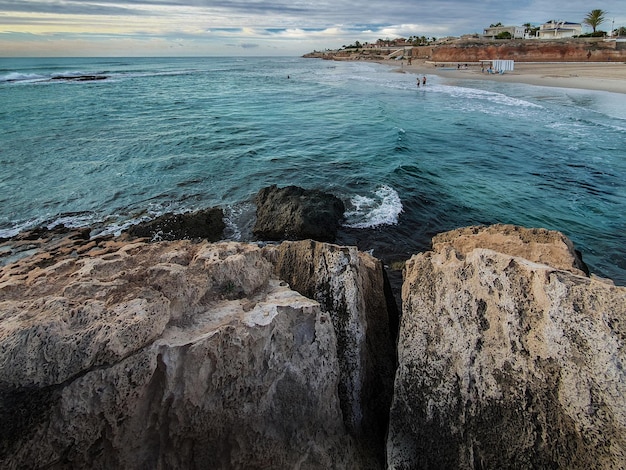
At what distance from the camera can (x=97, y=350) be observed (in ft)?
10.8

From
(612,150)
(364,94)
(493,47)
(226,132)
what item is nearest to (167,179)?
(226,132)

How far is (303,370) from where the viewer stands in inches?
153

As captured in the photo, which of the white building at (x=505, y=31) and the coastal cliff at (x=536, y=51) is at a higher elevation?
the white building at (x=505, y=31)

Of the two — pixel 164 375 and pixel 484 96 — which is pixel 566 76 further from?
pixel 164 375

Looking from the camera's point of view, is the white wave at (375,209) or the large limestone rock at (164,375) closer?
the large limestone rock at (164,375)

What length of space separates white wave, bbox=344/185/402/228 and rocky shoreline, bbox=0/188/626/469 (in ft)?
20.5

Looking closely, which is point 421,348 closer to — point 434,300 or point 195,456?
point 434,300

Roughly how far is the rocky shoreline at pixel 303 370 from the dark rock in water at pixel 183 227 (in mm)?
4920

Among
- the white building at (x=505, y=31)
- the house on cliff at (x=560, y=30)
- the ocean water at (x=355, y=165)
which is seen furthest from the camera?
the white building at (x=505, y=31)

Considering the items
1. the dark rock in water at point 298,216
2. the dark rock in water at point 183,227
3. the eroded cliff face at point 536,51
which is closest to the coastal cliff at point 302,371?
the dark rock in water at point 183,227

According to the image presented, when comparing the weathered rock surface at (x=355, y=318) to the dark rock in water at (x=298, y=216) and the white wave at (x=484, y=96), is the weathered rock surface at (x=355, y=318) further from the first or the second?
the white wave at (x=484, y=96)

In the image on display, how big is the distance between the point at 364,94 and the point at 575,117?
20012mm

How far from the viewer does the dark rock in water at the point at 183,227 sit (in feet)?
31.6

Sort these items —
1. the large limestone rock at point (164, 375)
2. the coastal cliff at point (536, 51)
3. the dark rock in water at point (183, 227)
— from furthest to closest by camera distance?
1. the coastal cliff at point (536, 51)
2. the dark rock in water at point (183, 227)
3. the large limestone rock at point (164, 375)
